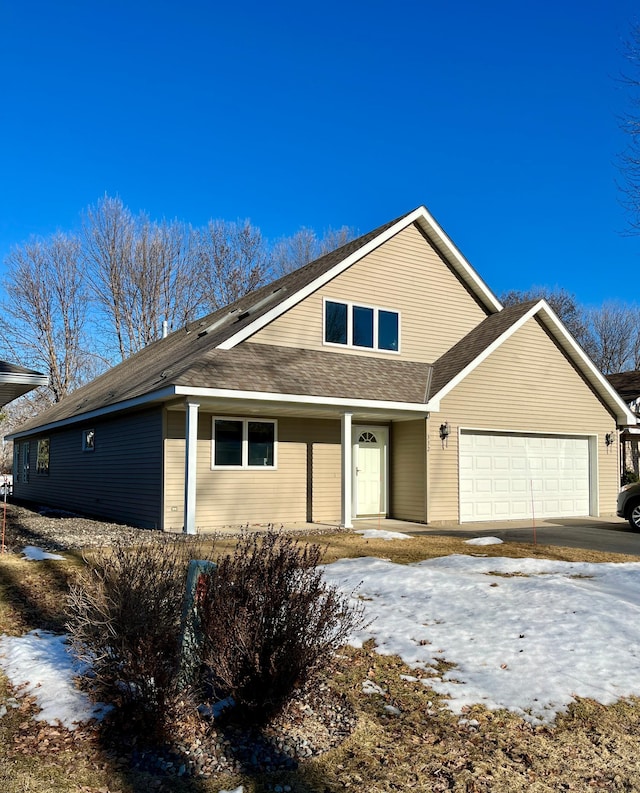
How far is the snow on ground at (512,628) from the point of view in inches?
190

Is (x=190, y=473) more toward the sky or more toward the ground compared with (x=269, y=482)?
more toward the sky

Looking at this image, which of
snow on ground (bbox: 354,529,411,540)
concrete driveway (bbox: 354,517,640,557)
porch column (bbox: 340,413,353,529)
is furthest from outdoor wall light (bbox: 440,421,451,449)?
snow on ground (bbox: 354,529,411,540)

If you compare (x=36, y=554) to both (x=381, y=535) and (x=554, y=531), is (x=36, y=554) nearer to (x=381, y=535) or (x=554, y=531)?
(x=381, y=535)

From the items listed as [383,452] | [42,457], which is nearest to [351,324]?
[383,452]

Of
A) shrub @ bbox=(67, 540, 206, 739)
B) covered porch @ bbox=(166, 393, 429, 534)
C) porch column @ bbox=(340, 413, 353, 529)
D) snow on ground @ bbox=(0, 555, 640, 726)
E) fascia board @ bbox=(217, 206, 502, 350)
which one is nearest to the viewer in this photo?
shrub @ bbox=(67, 540, 206, 739)

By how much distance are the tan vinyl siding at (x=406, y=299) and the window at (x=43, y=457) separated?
1292 cm

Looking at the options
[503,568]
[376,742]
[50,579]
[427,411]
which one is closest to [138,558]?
[376,742]

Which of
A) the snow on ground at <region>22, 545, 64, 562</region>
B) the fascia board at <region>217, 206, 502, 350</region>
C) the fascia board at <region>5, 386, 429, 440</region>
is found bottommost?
the snow on ground at <region>22, 545, 64, 562</region>

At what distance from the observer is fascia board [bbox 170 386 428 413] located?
12430 mm

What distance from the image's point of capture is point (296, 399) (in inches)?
526

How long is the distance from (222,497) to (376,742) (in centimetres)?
1054

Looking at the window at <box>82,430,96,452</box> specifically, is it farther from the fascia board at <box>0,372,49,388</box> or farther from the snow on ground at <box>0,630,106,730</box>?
the snow on ground at <box>0,630,106,730</box>

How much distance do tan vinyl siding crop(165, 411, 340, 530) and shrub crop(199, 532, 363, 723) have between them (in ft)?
32.0

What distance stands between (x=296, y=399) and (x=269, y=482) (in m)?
2.51
